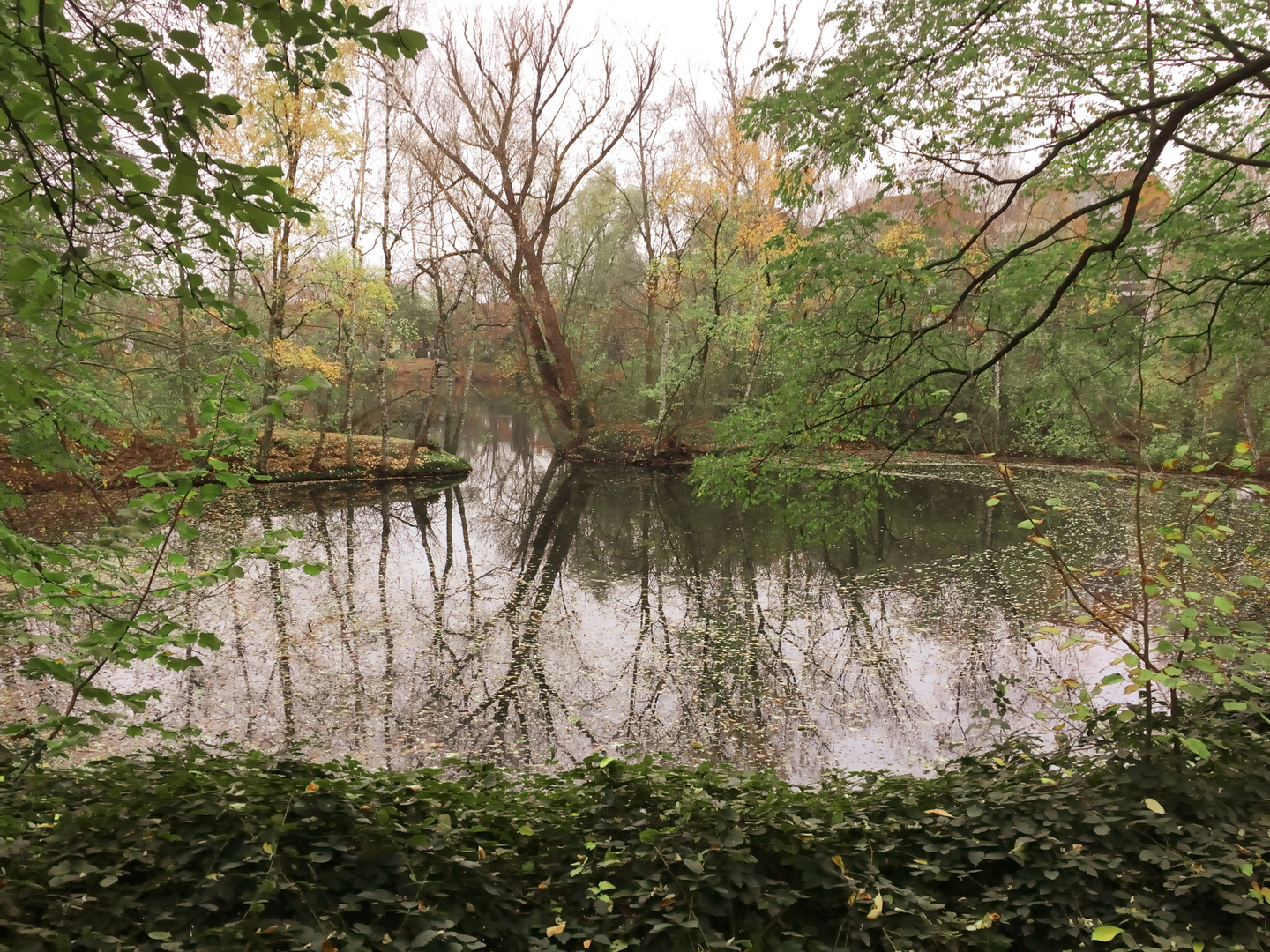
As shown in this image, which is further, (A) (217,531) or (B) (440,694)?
(A) (217,531)

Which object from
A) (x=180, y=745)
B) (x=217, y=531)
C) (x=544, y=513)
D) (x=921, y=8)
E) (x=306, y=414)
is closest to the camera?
(x=921, y=8)

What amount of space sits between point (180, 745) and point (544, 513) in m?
12.6

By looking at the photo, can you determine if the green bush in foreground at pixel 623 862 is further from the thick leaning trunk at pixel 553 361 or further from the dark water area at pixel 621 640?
the thick leaning trunk at pixel 553 361

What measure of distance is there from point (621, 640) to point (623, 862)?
6592 mm

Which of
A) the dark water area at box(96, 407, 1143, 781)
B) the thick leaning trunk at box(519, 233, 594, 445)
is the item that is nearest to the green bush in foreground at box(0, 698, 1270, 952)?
the dark water area at box(96, 407, 1143, 781)

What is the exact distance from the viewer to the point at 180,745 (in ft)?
19.3

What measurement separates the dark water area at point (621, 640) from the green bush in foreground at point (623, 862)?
101 centimetres

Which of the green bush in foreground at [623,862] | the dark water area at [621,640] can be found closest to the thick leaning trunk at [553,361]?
the dark water area at [621,640]

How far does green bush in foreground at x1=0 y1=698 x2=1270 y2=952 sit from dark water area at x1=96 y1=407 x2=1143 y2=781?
3.32 ft

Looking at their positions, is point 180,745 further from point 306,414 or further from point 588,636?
point 306,414

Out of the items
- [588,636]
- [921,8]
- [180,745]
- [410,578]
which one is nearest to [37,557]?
[180,745]

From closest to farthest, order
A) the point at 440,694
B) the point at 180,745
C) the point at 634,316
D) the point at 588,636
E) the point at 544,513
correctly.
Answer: the point at 180,745
the point at 440,694
the point at 588,636
the point at 544,513
the point at 634,316

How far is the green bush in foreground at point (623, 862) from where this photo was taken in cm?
235

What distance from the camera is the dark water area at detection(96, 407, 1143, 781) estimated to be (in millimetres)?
6789
